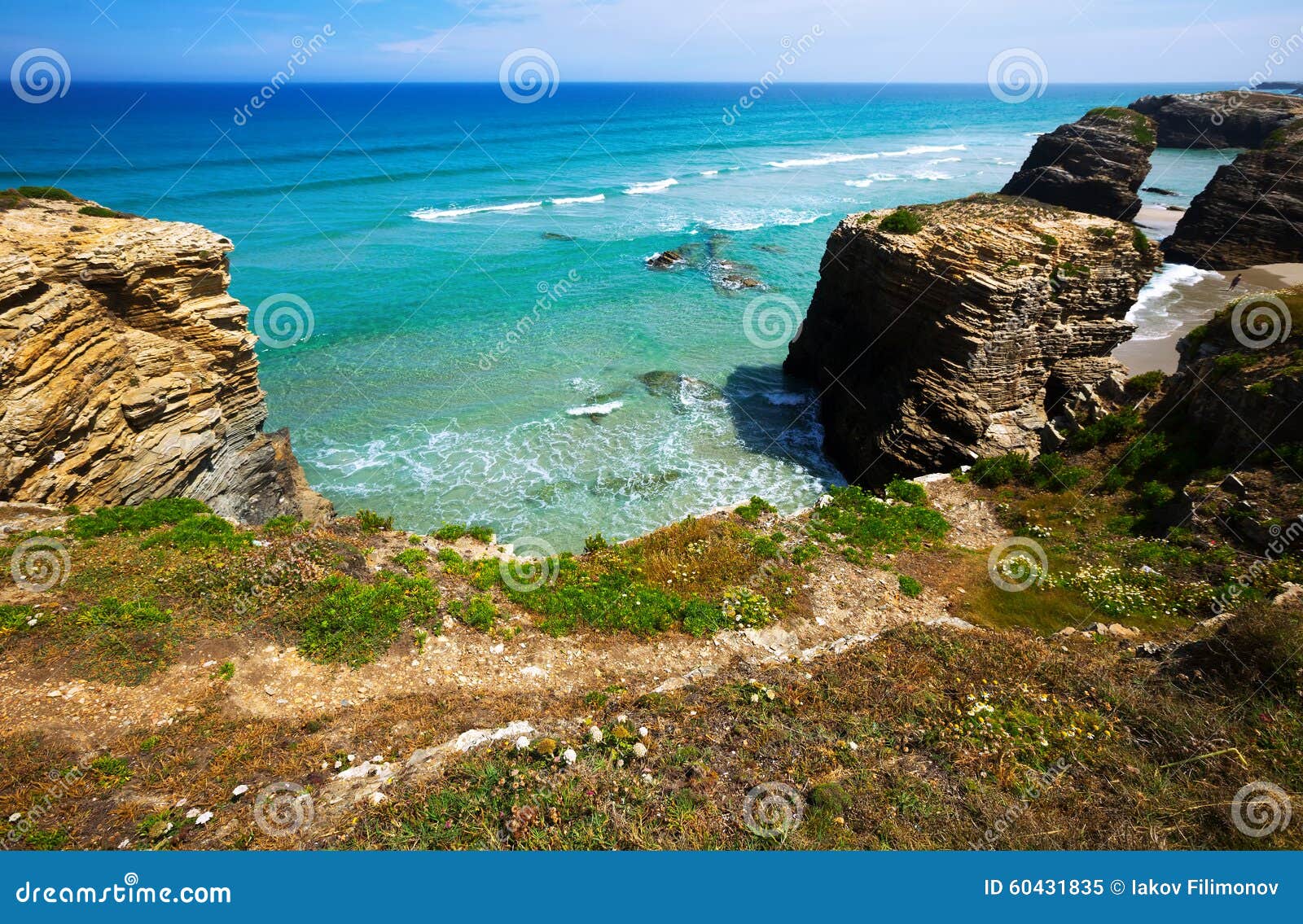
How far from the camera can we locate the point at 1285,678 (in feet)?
26.5

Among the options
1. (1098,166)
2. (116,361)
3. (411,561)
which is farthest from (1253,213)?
(116,361)

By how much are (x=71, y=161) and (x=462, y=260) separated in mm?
56287

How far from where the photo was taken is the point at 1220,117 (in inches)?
3095

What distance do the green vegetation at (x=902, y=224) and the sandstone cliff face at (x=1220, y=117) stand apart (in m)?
84.8

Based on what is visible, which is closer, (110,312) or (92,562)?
(92,562)

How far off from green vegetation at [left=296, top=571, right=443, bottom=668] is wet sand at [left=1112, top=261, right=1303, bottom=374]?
100ft

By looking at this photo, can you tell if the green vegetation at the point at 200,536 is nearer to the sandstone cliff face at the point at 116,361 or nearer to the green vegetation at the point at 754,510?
the sandstone cliff face at the point at 116,361

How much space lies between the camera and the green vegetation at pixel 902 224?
70.7ft

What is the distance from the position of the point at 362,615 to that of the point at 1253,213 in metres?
57.3

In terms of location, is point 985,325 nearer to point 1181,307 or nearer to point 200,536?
point 200,536

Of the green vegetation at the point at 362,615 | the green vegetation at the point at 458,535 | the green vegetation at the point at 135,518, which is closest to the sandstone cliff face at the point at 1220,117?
the green vegetation at the point at 458,535

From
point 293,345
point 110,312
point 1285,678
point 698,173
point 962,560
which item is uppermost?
point 698,173

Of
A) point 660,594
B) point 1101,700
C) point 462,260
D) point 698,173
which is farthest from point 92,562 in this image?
point 698,173

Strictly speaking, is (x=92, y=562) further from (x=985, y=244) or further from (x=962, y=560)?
(x=985, y=244)
